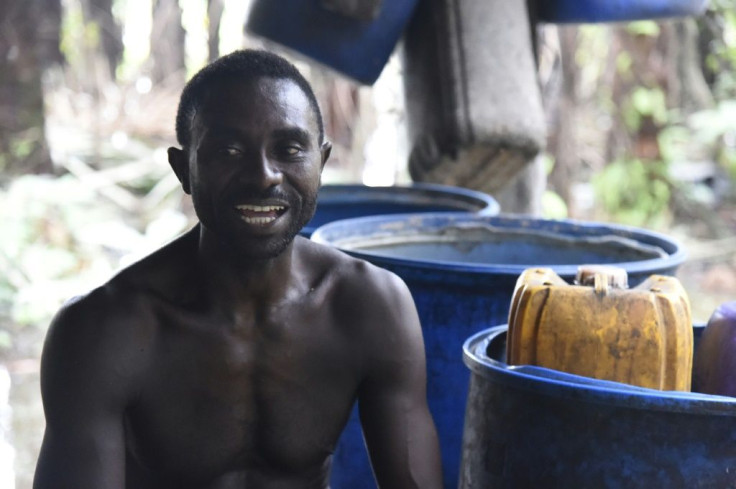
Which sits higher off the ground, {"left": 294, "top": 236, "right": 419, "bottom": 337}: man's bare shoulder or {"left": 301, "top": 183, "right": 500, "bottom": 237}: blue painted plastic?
{"left": 294, "top": 236, "right": 419, "bottom": 337}: man's bare shoulder

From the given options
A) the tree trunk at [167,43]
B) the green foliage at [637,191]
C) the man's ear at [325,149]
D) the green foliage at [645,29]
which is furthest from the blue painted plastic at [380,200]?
the tree trunk at [167,43]

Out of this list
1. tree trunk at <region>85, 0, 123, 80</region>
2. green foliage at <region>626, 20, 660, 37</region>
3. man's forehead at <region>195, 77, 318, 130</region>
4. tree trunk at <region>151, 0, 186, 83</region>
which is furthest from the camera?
tree trunk at <region>85, 0, 123, 80</region>

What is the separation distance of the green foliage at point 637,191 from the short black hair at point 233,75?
17.4 ft

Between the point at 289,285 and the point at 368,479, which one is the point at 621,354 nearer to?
the point at 289,285

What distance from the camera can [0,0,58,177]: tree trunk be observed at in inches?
242

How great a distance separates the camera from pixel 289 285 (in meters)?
1.82

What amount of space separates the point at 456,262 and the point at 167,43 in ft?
20.2

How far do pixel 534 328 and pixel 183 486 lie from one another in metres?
0.64

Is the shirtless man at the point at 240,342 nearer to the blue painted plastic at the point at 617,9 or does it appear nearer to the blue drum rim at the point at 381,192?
the blue drum rim at the point at 381,192

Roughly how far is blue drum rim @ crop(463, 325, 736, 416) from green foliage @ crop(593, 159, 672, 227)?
5455mm

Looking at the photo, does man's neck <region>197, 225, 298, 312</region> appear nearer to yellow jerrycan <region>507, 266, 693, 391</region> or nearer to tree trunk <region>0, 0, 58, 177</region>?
yellow jerrycan <region>507, 266, 693, 391</region>

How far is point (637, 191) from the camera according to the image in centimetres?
681

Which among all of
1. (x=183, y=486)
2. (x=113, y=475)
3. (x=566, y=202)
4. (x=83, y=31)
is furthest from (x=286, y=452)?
(x=83, y=31)

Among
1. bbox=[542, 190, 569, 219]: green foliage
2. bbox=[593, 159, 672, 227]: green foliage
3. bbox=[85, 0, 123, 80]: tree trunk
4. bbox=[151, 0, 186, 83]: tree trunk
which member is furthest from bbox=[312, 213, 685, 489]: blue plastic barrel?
bbox=[85, 0, 123, 80]: tree trunk
